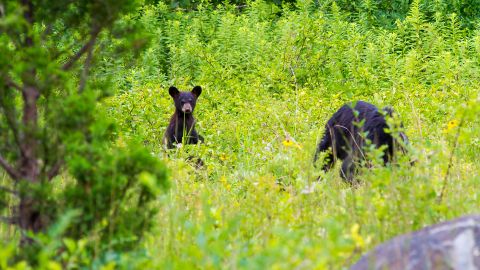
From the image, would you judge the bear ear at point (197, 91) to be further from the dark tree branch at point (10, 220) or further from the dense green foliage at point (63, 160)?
the dark tree branch at point (10, 220)

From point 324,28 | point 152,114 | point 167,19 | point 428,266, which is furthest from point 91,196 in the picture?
point 167,19

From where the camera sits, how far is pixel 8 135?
4.67 metres

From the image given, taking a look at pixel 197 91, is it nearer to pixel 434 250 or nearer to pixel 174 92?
pixel 174 92

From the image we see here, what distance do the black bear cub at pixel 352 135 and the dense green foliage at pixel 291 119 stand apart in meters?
0.24

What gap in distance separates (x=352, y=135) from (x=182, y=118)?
379cm

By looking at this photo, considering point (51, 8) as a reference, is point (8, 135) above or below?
below

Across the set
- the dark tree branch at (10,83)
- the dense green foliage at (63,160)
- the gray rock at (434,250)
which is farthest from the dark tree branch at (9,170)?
the gray rock at (434,250)

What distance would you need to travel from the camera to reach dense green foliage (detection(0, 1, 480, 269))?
15.9 feet

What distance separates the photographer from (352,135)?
823 centimetres

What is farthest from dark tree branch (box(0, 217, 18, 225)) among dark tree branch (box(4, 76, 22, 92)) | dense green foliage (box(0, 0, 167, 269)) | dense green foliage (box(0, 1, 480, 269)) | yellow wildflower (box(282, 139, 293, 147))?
yellow wildflower (box(282, 139, 293, 147))

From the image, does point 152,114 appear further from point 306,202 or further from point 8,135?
point 8,135

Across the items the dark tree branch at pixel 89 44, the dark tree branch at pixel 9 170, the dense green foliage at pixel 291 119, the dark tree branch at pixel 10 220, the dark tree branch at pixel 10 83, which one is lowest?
the dense green foliage at pixel 291 119

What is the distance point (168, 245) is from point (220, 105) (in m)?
7.25

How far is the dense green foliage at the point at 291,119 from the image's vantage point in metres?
4.86
